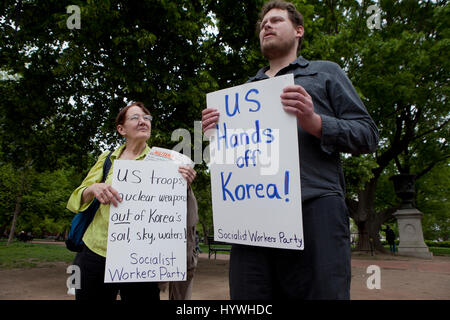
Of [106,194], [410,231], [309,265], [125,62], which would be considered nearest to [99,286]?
[106,194]

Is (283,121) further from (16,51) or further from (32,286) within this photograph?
(16,51)

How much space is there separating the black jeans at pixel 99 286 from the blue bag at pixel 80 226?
0.06 m

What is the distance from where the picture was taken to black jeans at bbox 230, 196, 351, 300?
1.28 meters

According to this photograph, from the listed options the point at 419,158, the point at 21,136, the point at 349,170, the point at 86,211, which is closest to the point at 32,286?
the point at 21,136

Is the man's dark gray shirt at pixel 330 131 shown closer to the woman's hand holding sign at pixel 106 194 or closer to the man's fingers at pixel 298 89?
the man's fingers at pixel 298 89

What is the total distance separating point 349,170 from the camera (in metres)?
8.34

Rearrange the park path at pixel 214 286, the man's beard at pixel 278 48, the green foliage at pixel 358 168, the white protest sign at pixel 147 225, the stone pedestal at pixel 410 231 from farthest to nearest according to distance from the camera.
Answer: the stone pedestal at pixel 410 231 → the green foliage at pixel 358 168 → the park path at pixel 214 286 → the white protest sign at pixel 147 225 → the man's beard at pixel 278 48

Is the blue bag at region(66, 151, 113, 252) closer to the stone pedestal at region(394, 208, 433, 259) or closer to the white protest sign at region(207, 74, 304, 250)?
the white protest sign at region(207, 74, 304, 250)

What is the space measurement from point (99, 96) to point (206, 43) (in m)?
3.11

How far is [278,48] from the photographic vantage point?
164cm

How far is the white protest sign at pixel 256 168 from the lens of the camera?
54.2 inches

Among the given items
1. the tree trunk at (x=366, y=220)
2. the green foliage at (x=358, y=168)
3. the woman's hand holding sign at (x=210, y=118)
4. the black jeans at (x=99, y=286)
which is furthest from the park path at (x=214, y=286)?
the tree trunk at (x=366, y=220)

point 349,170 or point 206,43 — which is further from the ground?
point 206,43

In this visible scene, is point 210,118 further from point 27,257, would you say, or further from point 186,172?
point 27,257
